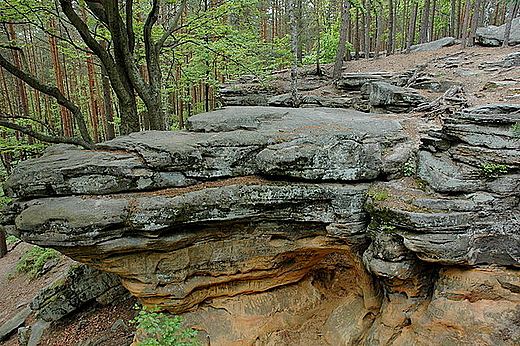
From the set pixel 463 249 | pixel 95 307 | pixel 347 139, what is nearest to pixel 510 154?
pixel 463 249

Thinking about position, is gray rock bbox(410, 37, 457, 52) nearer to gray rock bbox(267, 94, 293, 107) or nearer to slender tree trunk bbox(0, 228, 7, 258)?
gray rock bbox(267, 94, 293, 107)

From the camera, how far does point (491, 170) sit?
565 centimetres

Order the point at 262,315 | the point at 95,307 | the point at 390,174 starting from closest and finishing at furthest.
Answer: the point at 390,174 → the point at 262,315 → the point at 95,307

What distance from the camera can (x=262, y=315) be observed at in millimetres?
7684

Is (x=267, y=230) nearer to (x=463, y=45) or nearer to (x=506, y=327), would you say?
(x=506, y=327)

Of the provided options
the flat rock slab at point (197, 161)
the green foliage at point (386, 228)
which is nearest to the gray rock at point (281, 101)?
the flat rock slab at point (197, 161)

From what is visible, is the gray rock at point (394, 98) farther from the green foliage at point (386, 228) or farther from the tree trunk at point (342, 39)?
the green foliage at point (386, 228)

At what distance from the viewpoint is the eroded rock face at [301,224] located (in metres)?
5.46

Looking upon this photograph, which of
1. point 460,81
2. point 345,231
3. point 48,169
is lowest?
point 345,231

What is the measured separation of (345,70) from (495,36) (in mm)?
9578

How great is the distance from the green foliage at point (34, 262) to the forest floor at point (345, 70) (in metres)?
0.29

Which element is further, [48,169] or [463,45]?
[463,45]

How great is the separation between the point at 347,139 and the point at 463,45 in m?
18.0

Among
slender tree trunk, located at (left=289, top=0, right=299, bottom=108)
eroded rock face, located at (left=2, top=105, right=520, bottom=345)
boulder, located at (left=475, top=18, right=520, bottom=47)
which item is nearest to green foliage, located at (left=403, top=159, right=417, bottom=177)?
eroded rock face, located at (left=2, top=105, right=520, bottom=345)
